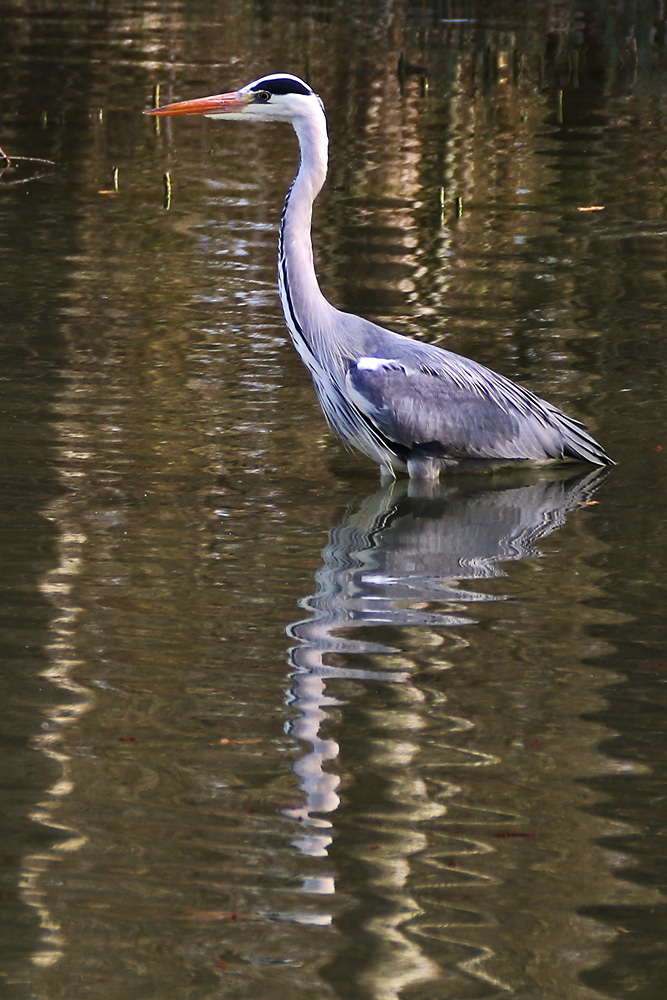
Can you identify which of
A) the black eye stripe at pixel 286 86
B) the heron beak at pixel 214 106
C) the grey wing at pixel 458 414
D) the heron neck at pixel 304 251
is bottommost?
the grey wing at pixel 458 414

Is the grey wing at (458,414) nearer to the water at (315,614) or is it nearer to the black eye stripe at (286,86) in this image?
the water at (315,614)

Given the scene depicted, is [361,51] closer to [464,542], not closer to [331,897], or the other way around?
[464,542]

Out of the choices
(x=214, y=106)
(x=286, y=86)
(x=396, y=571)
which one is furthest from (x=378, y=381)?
(x=214, y=106)

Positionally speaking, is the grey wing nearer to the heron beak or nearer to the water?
the water

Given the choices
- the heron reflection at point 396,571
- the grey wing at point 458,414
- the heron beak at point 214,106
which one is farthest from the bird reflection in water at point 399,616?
the heron beak at point 214,106

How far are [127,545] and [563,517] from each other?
Result: 2.10 metres

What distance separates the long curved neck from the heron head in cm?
7

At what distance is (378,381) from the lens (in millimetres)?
7801

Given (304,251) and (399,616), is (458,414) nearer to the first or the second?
(304,251)

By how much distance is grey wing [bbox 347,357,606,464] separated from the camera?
7.81m

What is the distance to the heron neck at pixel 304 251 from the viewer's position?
7.86m

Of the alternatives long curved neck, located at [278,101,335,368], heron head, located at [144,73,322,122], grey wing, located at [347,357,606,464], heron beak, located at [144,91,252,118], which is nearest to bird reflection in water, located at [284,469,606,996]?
grey wing, located at [347,357,606,464]

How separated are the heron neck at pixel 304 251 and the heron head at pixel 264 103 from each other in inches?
3.3

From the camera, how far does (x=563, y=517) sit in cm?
762
